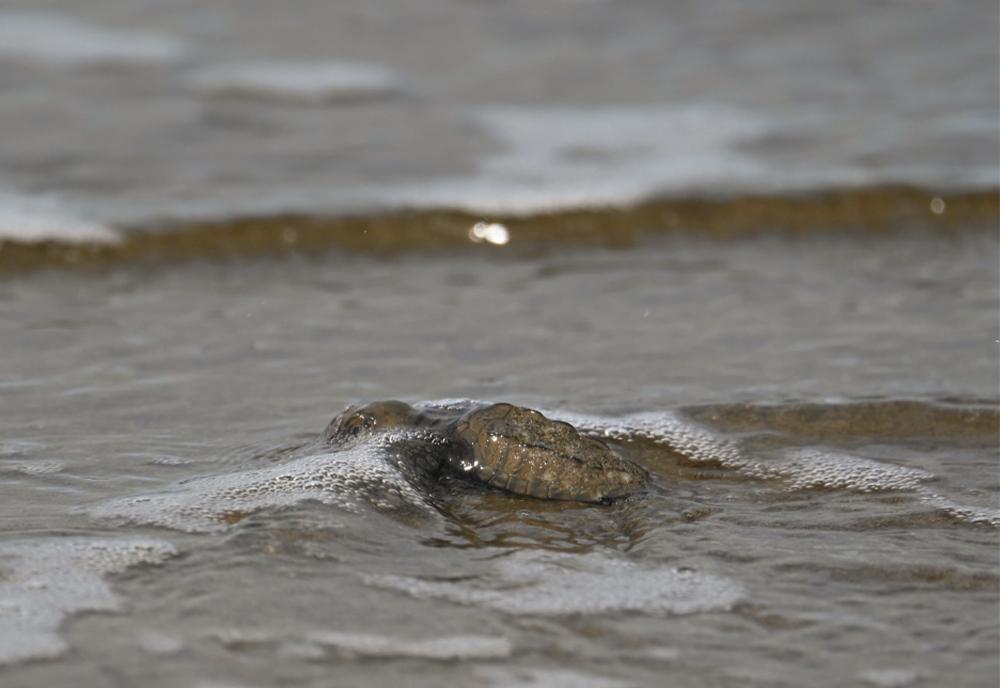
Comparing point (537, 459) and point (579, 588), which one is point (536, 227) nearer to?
point (537, 459)

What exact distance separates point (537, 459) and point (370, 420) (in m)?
0.38

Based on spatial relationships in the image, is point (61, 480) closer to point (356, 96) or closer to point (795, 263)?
point (795, 263)

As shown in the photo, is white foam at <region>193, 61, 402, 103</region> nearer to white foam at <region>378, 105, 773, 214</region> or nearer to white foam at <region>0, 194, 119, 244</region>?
white foam at <region>378, 105, 773, 214</region>

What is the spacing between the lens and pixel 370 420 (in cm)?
282

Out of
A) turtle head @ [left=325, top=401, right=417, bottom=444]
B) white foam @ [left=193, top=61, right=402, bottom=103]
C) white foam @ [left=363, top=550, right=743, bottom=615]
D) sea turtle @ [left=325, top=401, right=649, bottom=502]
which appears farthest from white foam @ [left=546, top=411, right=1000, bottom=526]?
white foam @ [left=193, top=61, right=402, bottom=103]

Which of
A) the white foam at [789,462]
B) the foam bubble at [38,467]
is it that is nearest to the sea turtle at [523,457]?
the white foam at [789,462]

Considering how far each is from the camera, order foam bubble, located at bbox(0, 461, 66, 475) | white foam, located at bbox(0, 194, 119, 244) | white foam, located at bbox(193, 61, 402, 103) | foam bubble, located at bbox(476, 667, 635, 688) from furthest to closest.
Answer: white foam, located at bbox(193, 61, 402, 103)
white foam, located at bbox(0, 194, 119, 244)
foam bubble, located at bbox(0, 461, 66, 475)
foam bubble, located at bbox(476, 667, 635, 688)

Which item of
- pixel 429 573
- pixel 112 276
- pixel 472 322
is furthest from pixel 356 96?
pixel 429 573

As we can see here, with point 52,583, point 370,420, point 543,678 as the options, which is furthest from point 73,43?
point 543,678

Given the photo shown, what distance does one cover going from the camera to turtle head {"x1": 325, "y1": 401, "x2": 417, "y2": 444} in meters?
2.80

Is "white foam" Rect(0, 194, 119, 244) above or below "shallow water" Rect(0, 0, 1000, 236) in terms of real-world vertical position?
below

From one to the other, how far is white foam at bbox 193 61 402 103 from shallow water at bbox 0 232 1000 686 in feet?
5.02

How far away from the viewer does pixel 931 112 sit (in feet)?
18.7

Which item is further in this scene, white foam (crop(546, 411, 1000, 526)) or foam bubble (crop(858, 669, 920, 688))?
white foam (crop(546, 411, 1000, 526))
